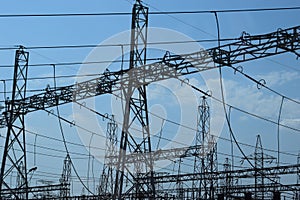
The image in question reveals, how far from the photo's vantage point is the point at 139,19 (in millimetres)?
20297

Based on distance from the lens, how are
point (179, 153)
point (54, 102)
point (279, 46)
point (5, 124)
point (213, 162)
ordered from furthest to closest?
1. point (213, 162)
2. point (179, 153)
3. point (5, 124)
4. point (54, 102)
5. point (279, 46)

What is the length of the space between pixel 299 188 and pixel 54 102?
2913cm

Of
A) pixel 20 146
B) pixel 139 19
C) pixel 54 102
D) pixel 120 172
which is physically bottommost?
pixel 120 172

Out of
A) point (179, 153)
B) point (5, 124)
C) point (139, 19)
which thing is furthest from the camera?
point (179, 153)

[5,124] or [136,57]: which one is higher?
[136,57]

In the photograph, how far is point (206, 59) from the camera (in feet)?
62.6

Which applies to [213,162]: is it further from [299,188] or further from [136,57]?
[136,57]

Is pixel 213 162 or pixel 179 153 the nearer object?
pixel 179 153

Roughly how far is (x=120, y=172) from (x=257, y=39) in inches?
263

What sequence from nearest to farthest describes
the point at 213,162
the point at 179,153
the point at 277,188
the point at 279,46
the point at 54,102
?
1. the point at 279,46
2. the point at 54,102
3. the point at 179,153
4. the point at 213,162
5. the point at 277,188

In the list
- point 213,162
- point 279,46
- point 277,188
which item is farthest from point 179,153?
point 279,46

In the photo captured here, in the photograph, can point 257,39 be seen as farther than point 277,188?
No

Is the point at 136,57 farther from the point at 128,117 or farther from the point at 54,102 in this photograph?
the point at 54,102

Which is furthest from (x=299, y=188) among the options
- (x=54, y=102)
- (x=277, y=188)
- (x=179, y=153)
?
(x=54, y=102)
